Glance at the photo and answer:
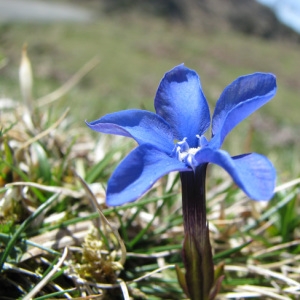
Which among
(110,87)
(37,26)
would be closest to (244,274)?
(110,87)

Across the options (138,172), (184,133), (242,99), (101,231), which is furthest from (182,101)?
(101,231)

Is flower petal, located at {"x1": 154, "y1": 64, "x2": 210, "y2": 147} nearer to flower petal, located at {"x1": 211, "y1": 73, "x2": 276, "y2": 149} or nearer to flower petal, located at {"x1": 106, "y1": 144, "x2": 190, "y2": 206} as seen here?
flower petal, located at {"x1": 211, "y1": 73, "x2": 276, "y2": 149}

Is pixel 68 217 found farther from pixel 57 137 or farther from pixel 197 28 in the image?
pixel 197 28

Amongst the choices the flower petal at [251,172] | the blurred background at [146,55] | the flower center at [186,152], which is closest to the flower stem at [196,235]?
the flower center at [186,152]

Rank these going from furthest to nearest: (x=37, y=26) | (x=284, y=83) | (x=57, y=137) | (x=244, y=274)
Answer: (x=284, y=83) → (x=37, y=26) → (x=57, y=137) → (x=244, y=274)

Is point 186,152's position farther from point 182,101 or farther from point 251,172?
point 251,172

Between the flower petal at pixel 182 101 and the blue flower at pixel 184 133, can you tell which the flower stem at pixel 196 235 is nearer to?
the blue flower at pixel 184 133
